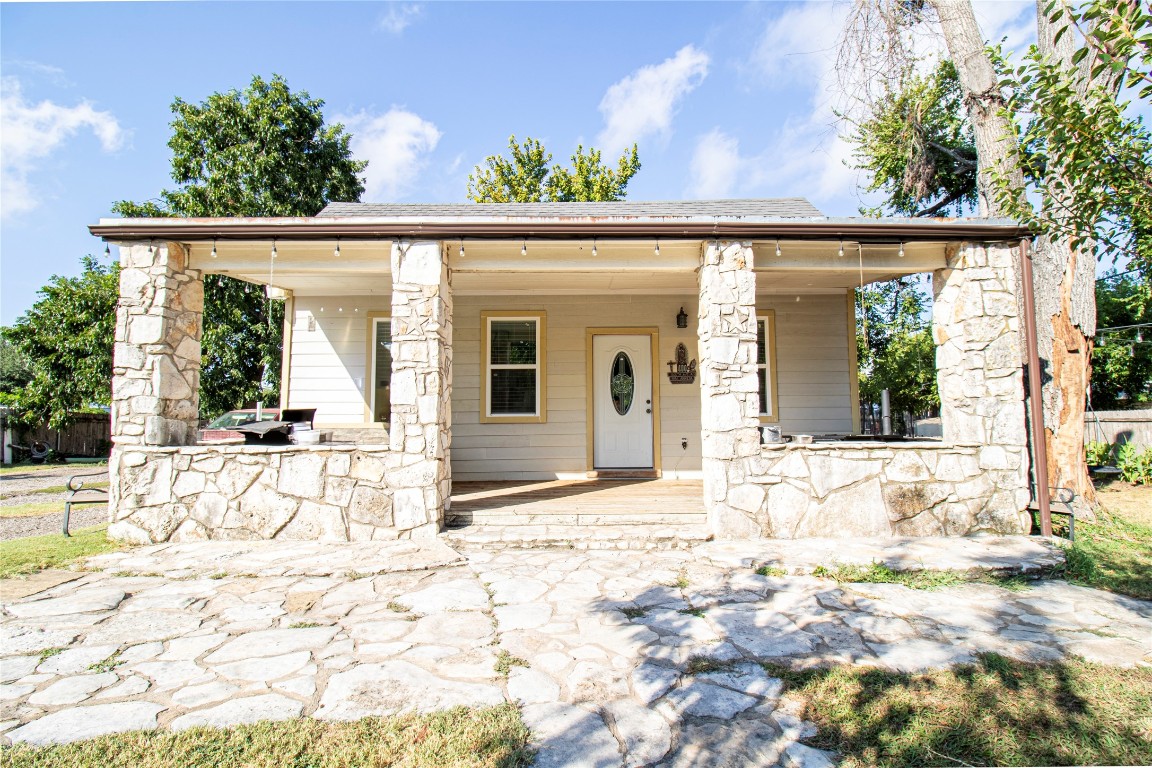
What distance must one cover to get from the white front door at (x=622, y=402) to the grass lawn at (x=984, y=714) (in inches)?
213

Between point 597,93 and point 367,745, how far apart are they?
621 inches

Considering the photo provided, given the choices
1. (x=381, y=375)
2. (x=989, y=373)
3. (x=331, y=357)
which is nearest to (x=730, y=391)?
(x=989, y=373)

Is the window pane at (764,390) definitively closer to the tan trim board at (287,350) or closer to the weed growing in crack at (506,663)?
the weed growing in crack at (506,663)

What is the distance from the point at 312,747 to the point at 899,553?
4410 mm

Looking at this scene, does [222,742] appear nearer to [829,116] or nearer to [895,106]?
[829,116]

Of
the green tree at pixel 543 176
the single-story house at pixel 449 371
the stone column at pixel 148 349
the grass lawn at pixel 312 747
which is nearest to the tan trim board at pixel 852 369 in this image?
the single-story house at pixel 449 371

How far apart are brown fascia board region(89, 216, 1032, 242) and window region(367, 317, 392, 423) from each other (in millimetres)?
2811

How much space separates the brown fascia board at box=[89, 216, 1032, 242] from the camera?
514 cm

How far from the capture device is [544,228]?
17.1 feet

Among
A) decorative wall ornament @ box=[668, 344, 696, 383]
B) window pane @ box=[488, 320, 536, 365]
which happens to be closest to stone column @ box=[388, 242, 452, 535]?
window pane @ box=[488, 320, 536, 365]

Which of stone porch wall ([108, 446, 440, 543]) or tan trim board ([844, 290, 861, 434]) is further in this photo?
tan trim board ([844, 290, 861, 434])

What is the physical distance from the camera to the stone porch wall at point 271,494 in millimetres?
5055

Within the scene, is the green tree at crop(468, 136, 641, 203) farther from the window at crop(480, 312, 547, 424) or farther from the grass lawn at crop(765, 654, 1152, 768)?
the grass lawn at crop(765, 654, 1152, 768)

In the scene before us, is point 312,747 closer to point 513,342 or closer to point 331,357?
point 513,342
